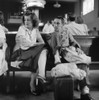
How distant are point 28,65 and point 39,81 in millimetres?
319

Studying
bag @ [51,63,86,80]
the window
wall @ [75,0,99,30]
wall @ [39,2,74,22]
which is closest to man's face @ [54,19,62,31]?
bag @ [51,63,86,80]

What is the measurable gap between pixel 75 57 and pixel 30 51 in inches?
26.3

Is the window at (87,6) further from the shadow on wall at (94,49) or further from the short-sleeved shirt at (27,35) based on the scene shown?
the short-sleeved shirt at (27,35)

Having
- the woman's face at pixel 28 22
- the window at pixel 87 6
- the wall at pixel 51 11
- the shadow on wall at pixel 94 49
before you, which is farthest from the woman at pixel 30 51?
the wall at pixel 51 11

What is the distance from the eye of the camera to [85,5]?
1298 centimetres

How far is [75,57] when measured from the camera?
9.78 ft

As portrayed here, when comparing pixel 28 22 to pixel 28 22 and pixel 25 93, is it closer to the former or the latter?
pixel 28 22

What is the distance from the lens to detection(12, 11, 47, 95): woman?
3.06 metres

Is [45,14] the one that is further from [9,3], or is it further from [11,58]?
[11,58]

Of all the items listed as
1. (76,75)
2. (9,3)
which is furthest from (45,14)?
(76,75)

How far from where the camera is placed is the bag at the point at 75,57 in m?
2.95

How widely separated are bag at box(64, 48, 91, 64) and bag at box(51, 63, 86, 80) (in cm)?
24

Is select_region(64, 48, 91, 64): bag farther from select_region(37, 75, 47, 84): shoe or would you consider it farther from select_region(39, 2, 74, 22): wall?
select_region(39, 2, 74, 22): wall

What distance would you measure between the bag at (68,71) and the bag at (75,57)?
237 mm
